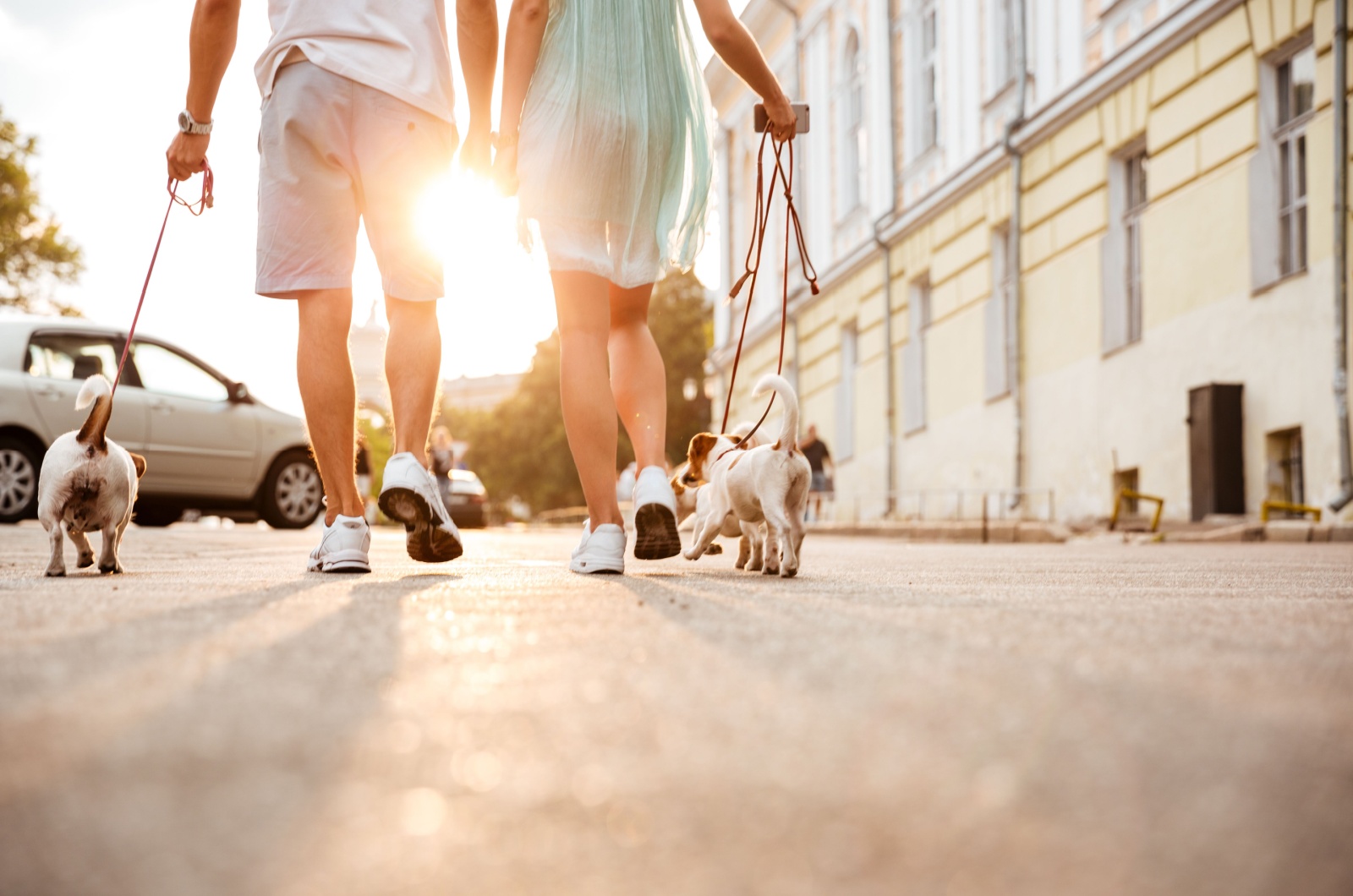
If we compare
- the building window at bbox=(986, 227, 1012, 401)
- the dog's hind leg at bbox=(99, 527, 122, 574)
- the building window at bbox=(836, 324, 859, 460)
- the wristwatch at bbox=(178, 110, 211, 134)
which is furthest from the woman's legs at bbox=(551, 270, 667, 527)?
the building window at bbox=(836, 324, 859, 460)

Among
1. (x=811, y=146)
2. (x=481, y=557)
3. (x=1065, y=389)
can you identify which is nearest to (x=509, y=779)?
(x=481, y=557)

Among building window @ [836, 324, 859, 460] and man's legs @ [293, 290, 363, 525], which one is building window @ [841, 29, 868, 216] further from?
man's legs @ [293, 290, 363, 525]

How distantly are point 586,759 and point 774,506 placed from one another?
3047 millimetres

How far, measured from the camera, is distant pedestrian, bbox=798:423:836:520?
70.5 feet

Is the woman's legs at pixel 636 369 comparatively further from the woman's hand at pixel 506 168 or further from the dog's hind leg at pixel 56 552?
the dog's hind leg at pixel 56 552

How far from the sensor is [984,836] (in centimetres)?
112

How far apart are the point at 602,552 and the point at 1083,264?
41.5ft

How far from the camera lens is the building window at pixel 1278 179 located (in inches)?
480

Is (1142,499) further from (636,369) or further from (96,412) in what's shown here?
(96,412)

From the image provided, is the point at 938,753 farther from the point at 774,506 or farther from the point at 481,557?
the point at 481,557

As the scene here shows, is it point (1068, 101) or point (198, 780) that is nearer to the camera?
point (198, 780)

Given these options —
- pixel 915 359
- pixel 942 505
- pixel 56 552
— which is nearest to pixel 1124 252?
pixel 942 505

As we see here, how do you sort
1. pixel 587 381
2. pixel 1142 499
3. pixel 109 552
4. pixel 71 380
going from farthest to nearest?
pixel 1142 499
pixel 71 380
pixel 109 552
pixel 587 381

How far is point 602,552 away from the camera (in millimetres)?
4227
